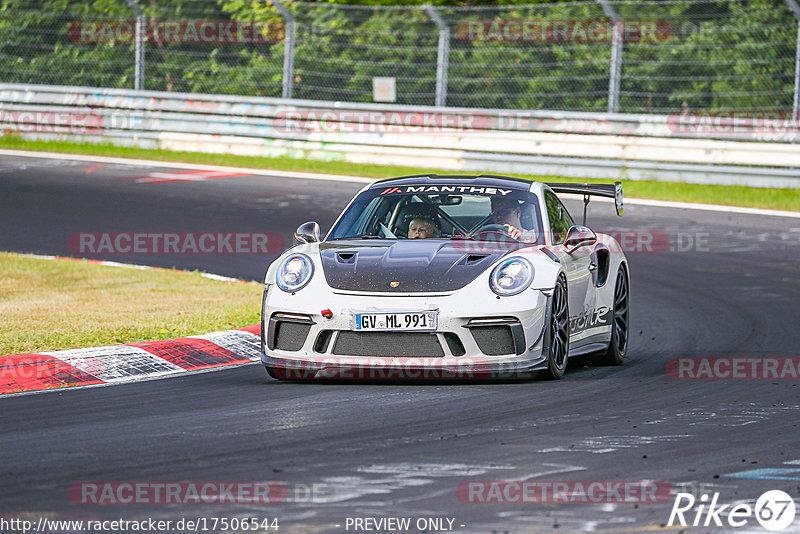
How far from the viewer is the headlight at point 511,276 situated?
7.88 m

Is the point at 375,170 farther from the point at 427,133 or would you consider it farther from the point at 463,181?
the point at 463,181

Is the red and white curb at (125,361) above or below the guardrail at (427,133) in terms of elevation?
below

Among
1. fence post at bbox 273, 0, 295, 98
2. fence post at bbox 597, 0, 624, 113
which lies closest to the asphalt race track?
fence post at bbox 597, 0, 624, 113

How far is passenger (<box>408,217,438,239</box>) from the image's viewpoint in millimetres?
8984

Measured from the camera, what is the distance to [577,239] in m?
8.80

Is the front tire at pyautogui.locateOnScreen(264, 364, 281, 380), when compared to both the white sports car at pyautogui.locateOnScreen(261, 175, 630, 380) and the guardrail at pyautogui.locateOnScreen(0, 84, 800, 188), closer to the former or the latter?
the white sports car at pyautogui.locateOnScreen(261, 175, 630, 380)

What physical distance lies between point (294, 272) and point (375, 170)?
44.2 feet

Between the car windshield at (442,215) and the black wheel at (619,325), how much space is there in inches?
39.9

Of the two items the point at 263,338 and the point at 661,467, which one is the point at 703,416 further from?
the point at 263,338
